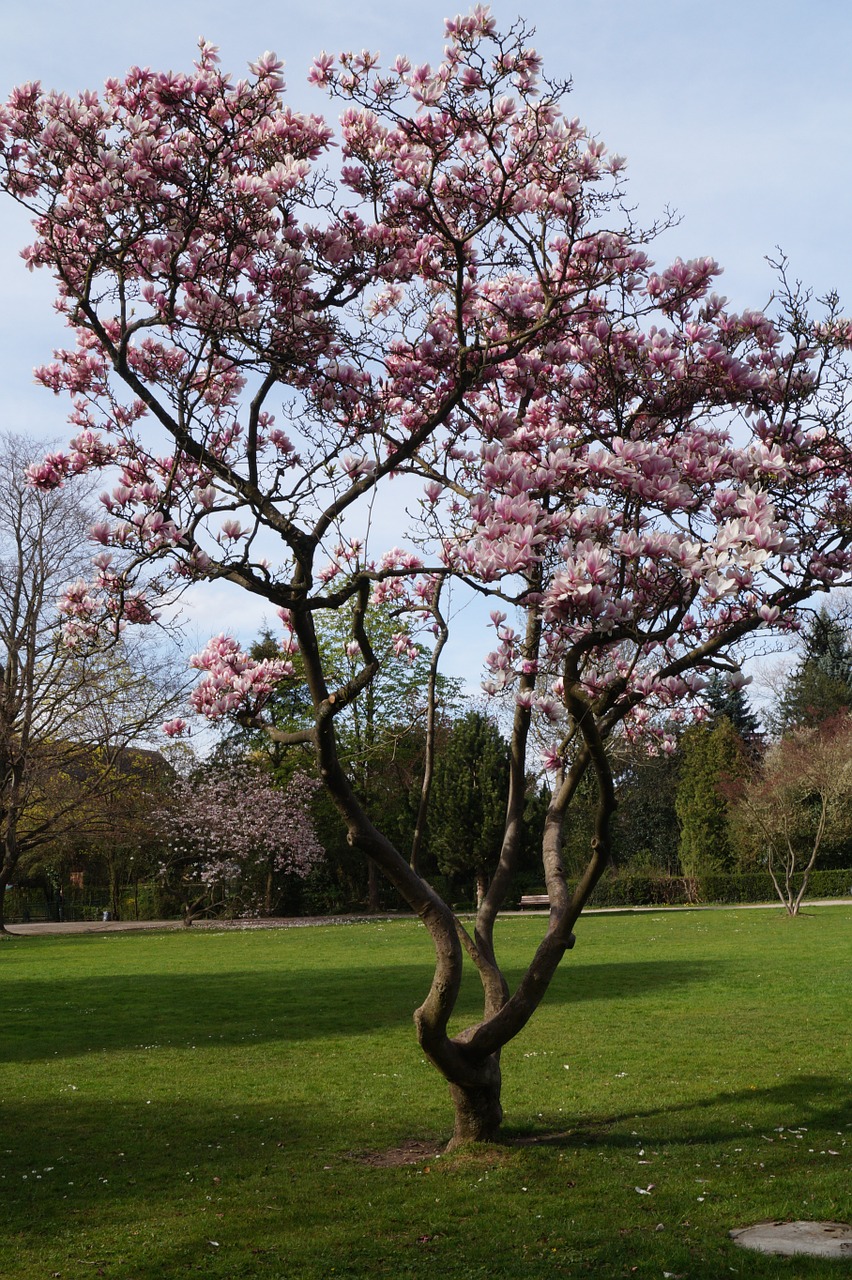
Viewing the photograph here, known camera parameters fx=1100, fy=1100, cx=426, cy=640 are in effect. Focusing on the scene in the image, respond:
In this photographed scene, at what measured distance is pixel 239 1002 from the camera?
546 inches

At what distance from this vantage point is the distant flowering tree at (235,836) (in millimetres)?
33250

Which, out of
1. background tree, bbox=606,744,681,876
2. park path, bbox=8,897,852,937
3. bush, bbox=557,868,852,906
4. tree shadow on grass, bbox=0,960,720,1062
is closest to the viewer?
tree shadow on grass, bbox=0,960,720,1062

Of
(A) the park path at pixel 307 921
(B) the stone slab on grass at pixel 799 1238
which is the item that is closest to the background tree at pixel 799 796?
(A) the park path at pixel 307 921

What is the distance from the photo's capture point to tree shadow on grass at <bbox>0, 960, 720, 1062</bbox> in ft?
37.2

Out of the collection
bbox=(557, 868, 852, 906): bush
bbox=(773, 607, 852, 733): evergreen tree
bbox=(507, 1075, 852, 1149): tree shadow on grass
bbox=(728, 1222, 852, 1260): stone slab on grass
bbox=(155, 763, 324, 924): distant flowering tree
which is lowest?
bbox=(507, 1075, 852, 1149): tree shadow on grass

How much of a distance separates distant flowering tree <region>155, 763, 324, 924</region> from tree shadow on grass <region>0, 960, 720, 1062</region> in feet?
52.4

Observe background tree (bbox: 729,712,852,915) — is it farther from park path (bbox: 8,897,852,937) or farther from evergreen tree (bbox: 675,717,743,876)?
evergreen tree (bbox: 675,717,743,876)

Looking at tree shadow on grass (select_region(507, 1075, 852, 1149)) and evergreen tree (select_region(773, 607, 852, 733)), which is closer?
tree shadow on grass (select_region(507, 1075, 852, 1149))

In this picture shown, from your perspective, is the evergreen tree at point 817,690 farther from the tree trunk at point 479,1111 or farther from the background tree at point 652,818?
the tree trunk at point 479,1111

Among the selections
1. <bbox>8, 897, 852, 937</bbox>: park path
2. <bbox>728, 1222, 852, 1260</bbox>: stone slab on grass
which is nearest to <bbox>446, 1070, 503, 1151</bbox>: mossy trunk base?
<bbox>728, 1222, 852, 1260</bbox>: stone slab on grass

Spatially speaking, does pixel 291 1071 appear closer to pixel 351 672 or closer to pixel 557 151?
pixel 557 151

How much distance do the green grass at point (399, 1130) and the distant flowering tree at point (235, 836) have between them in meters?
17.8

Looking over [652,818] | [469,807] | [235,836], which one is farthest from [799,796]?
[235,836]

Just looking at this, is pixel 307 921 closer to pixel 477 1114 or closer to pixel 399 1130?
pixel 399 1130
